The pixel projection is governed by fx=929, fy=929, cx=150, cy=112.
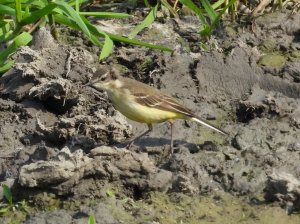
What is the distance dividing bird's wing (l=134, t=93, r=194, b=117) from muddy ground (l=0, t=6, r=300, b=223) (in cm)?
28

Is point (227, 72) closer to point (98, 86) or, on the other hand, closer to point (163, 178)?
point (98, 86)

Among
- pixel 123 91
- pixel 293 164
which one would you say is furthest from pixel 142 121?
pixel 293 164

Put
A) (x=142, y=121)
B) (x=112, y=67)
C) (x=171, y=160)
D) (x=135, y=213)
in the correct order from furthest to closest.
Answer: (x=112, y=67) → (x=142, y=121) → (x=171, y=160) → (x=135, y=213)

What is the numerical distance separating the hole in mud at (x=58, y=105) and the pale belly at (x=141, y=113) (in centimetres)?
58

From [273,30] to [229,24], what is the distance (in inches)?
21.7

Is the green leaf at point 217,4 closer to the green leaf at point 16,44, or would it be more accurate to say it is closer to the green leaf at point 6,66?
the green leaf at point 16,44

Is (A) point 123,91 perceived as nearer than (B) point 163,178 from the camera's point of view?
No

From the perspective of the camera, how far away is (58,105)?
33.0 feet

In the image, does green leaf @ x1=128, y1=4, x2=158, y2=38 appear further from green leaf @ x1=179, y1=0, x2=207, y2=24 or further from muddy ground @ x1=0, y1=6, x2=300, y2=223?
green leaf @ x1=179, y1=0, x2=207, y2=24

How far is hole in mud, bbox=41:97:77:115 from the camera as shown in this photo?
32.7 ft

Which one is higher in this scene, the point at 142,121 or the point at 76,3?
the point at 76,3

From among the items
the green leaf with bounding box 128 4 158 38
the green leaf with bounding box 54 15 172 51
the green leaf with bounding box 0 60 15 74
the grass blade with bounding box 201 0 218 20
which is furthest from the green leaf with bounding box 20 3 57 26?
the grass blade with bounding box 201 0 218 20

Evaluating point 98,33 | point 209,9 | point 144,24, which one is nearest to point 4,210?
point 98,33

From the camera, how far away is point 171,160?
877 centimetres
